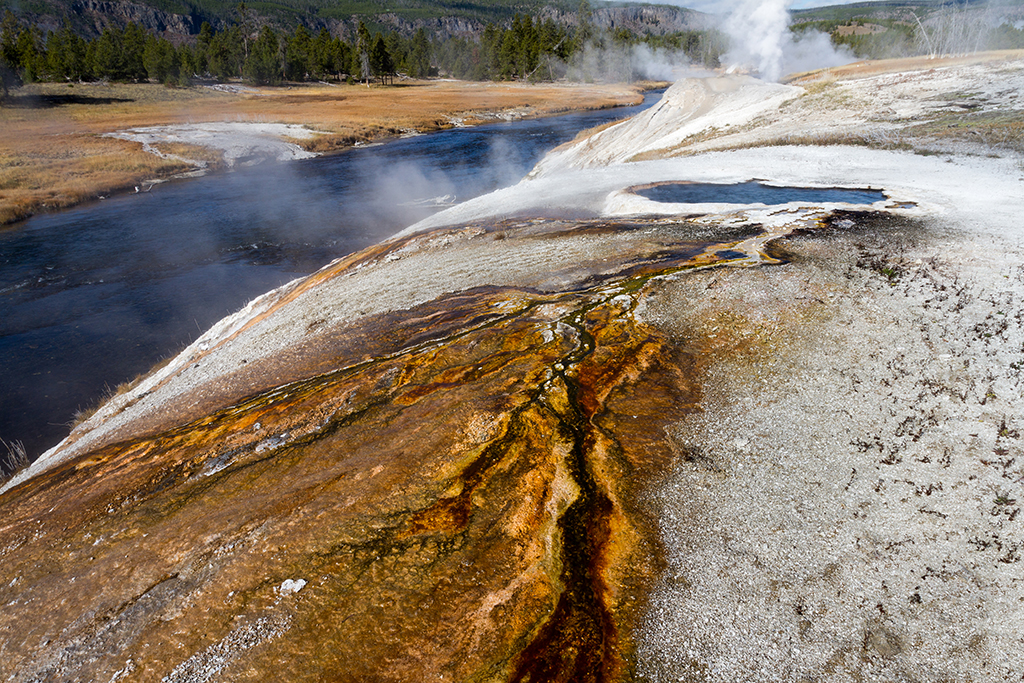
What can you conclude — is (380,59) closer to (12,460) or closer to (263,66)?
(263,66)

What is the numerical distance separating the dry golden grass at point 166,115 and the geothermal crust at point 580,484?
26.9m

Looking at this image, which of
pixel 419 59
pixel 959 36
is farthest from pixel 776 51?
pixel 419 59

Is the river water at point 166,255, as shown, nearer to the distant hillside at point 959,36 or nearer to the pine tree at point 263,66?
the distant hillside at point 959,36

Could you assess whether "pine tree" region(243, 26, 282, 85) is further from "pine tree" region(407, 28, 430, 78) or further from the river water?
the river water

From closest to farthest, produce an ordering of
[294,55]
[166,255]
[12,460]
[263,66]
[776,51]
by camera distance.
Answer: [12,460] → [166,255] → [776,51] → [263,66] → [294,55]

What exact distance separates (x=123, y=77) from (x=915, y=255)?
105 metres

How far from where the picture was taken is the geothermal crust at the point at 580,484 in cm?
464

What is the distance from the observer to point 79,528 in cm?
671

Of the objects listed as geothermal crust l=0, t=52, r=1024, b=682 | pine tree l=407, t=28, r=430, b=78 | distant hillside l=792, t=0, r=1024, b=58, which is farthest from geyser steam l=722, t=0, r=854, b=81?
pine tree l=407, t=28, r=430, b=78

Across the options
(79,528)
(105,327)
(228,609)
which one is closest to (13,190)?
(105,327)

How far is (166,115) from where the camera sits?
179 ft

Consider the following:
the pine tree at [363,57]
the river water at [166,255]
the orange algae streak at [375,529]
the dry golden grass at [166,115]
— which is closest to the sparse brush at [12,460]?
the river water at [166,255]

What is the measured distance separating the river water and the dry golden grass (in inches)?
138

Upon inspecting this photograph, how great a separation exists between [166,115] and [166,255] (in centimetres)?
4266
